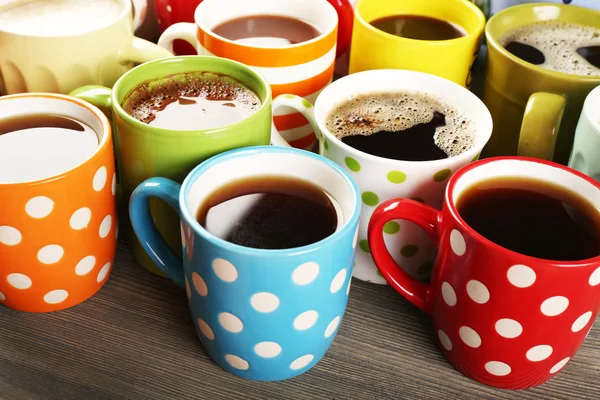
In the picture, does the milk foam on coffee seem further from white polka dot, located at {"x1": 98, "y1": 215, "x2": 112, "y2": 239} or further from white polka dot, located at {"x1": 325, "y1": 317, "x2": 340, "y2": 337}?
white polka dot, located at {"x1": 325, "y1": 317, "x2": 340, "y2": 337}

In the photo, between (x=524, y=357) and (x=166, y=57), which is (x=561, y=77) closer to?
(x=524, y=357)

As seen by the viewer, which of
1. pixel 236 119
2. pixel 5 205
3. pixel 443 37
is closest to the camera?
pixel 5 205

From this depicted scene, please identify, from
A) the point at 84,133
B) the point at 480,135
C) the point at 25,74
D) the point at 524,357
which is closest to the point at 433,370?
the point at 524,357

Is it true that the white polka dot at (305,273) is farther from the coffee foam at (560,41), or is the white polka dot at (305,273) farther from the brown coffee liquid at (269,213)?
the coffee foam at (560,41)

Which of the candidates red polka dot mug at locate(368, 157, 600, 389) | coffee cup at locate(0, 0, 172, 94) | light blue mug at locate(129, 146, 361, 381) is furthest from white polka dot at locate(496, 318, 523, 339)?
coffee cup at locate(0, 0, 172, 94)

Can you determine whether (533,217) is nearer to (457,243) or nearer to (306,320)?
(457,243)

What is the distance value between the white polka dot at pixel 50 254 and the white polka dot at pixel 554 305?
0.41 metres

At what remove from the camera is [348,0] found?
88cm

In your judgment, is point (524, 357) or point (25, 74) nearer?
point (524, 357)

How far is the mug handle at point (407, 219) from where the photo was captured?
59 centimetres

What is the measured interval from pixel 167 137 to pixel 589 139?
389mm

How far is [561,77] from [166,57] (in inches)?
16.3

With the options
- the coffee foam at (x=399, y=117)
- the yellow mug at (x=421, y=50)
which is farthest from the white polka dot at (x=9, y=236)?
the yellow mug at (x=421, y=50)

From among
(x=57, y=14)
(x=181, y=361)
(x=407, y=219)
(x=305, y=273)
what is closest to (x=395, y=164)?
(x=407, y=219)
